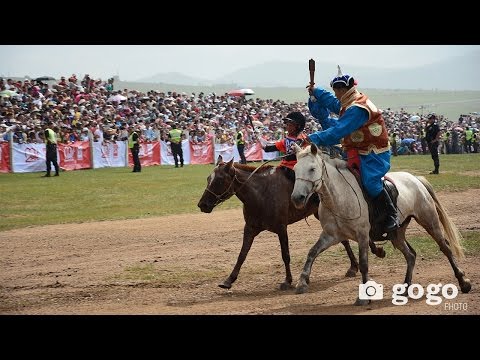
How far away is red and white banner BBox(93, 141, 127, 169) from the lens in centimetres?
3144

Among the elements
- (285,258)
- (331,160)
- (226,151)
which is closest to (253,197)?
(285,258)

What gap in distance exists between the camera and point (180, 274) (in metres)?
11.1

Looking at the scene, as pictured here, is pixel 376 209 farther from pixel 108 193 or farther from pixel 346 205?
pixel 108 193

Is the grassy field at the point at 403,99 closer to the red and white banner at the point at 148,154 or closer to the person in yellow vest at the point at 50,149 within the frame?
the red and white banner at the point at 148,154

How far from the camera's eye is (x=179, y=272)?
11.3m

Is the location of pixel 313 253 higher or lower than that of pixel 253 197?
lower

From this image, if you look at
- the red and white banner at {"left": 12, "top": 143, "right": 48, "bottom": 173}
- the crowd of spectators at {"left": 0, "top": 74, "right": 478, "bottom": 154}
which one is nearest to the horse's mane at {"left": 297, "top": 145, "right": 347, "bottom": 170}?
the crowd of spectators at {"left": 0, "top": 74, "right": 478, "bottom": 154}

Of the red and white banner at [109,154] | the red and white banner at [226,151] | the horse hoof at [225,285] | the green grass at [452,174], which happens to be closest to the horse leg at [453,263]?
the horse hoof at [225,285]

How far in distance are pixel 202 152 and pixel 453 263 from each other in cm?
2701

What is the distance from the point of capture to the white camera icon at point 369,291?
334 inches

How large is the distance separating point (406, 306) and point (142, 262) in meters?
5.28

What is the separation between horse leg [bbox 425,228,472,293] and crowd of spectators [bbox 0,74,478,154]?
20.5 meters

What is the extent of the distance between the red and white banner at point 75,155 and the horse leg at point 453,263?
22.3 m

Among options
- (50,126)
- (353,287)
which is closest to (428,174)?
(50,126)
